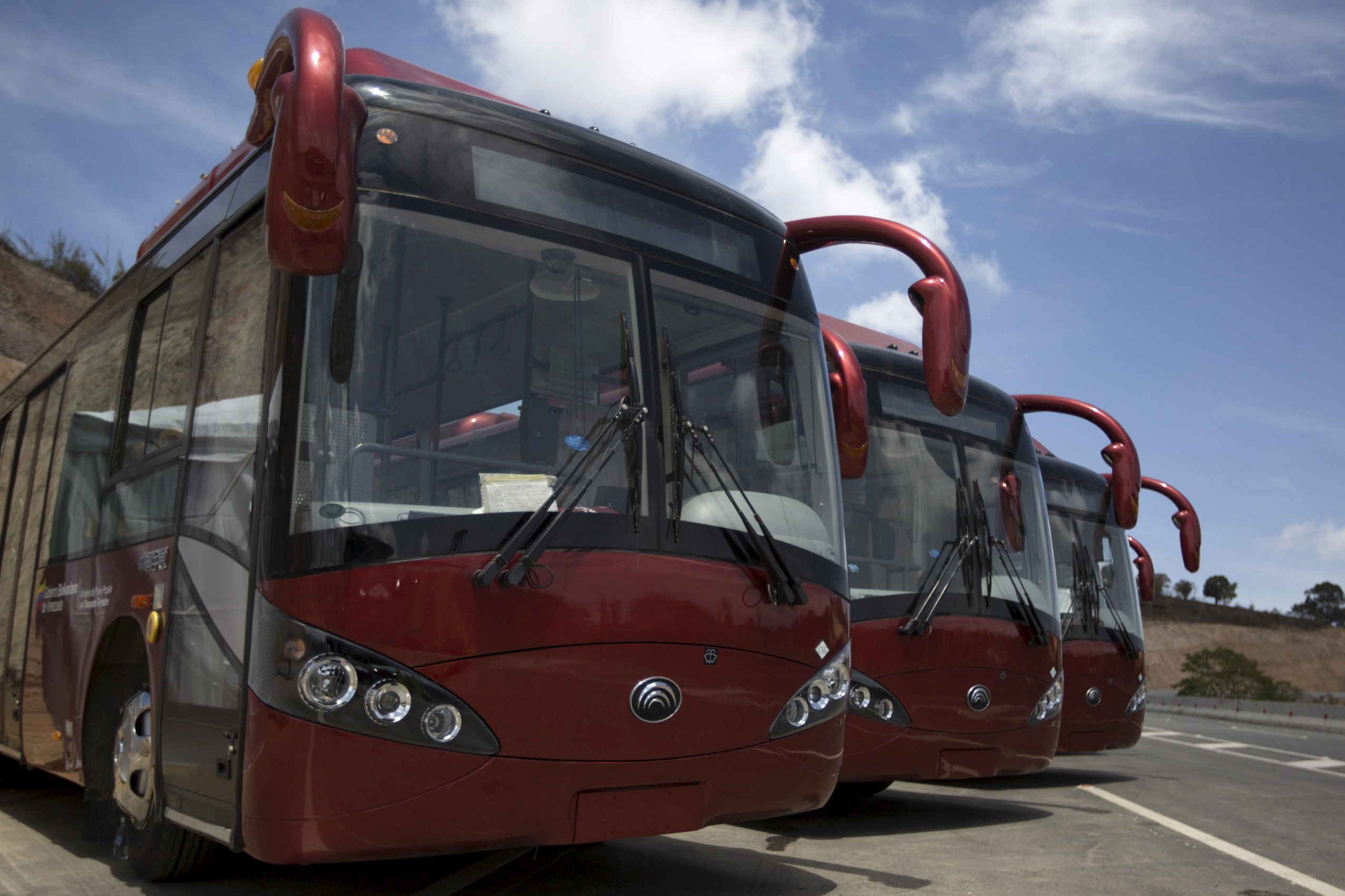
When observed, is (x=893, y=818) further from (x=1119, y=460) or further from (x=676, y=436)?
(x=676, y=436)

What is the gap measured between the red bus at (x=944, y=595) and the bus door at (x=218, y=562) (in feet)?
13.1

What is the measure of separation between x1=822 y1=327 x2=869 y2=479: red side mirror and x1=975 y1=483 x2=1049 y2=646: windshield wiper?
6.42ft

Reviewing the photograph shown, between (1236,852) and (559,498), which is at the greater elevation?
(559,498)

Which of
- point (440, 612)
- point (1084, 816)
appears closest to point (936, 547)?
point (1084, 816)

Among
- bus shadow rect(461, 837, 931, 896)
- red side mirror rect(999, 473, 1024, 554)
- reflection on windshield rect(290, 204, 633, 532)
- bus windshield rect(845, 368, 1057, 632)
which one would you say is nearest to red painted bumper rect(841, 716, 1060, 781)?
bus windshield rect(845, 368, 1057, 632)

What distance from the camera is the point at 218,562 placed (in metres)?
4.42

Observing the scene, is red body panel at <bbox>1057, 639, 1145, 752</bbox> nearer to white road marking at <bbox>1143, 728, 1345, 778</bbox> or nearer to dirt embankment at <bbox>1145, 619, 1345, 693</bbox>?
white road marking at <bbox>1143, 728, 1345, 778</bbox>

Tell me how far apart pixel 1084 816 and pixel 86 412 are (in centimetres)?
717

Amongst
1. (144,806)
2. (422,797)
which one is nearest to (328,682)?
(422,797)

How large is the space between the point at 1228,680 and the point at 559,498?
59.5 metres

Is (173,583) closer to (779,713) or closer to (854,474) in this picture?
(779,713)

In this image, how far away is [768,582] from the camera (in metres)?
4.78

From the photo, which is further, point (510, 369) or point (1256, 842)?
point (1256, 842)

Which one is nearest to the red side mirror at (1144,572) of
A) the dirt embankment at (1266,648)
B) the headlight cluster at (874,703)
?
the headlight cluster at (874,703)
